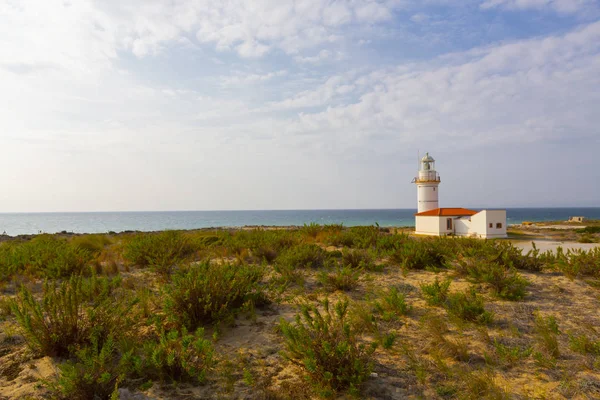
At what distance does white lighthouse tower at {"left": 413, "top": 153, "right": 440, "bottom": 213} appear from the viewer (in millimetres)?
30297

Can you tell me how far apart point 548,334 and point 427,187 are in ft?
91.2

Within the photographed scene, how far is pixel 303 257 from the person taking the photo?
25.5ft

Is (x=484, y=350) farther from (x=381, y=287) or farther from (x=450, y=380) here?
(x=381, y=287)

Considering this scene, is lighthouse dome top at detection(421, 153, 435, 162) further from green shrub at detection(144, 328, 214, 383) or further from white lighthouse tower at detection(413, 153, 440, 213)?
green shrub at detection(144, 328, 214, 383)

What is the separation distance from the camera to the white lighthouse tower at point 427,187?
99.4 ft

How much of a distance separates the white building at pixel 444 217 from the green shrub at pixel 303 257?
19261mm

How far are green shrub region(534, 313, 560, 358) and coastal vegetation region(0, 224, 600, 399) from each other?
0.02m

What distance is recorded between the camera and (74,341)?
3.90m

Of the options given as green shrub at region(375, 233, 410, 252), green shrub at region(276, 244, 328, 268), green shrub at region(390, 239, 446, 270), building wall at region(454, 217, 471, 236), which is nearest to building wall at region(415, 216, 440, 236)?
building wall at region(454, 217, 471, 236)

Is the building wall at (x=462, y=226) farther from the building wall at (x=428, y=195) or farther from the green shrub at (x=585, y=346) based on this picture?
the green shrub at (x=585, y=346)

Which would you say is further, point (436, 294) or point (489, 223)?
point (489, 223)

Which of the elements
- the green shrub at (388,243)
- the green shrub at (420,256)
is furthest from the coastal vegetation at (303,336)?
the green shrub at (388,243)

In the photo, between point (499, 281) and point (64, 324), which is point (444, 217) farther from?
point (64, 324)

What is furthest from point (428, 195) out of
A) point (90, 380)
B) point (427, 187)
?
point (90, 380)
